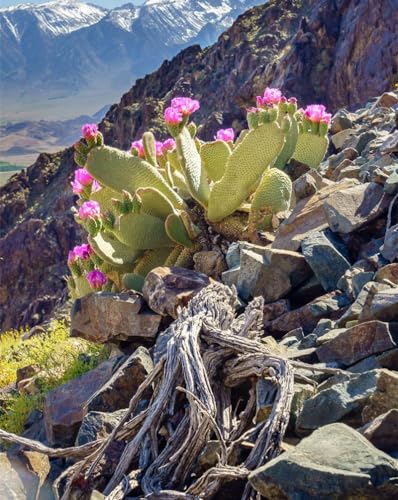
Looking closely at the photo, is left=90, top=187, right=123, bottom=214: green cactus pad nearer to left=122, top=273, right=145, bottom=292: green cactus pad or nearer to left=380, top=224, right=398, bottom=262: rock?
left=122, top=273, right=145, bottom=292: green cactus pad

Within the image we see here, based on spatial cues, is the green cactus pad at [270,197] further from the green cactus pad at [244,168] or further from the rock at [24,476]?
the rock at [24,476]

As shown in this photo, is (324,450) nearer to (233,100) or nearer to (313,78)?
(313,78)

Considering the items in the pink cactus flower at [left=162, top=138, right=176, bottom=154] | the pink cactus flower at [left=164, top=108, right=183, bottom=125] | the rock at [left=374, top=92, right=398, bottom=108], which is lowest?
the rock at [left=374, top=92, right=398, bottom=108]

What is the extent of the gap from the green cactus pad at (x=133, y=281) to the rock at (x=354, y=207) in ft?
5.16

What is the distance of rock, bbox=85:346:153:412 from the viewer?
12.2 feet

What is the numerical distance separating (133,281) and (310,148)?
259 centimetres

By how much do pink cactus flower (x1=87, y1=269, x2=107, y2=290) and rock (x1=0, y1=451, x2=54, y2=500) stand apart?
96.8 inches

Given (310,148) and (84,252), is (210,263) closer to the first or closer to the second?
(84,252)

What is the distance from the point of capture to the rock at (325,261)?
14.6 ft

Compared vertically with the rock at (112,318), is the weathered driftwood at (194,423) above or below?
above

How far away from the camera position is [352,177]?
20.0 ft

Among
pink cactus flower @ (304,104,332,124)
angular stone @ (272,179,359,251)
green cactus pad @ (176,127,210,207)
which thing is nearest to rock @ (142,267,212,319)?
angular stone @ (272,179,359,251)

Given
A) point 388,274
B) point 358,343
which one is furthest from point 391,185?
point 358,343

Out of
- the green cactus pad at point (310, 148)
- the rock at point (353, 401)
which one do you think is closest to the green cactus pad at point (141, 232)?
the green cactus pad at point (310, 148)
